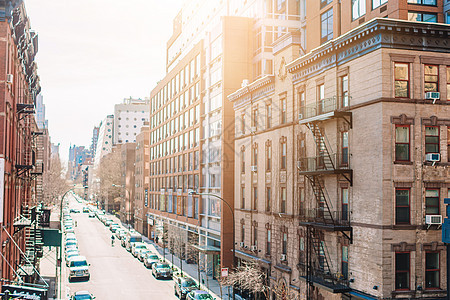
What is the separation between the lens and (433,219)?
2709cm

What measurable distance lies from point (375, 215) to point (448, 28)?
10.4 meters

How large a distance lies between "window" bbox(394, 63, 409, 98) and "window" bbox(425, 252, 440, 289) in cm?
836

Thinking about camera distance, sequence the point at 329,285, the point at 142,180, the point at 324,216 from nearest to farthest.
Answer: the point at 329,285 < the point at 324,216 < the point at 142,180

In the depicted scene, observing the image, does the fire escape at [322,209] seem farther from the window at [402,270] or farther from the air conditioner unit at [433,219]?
the air conditioner unit at [433,219]

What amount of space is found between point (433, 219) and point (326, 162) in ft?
23.7

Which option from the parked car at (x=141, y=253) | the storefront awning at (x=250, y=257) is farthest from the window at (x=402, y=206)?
the parked car at (x=141, y=253)

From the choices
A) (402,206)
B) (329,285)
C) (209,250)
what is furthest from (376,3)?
(209,250)

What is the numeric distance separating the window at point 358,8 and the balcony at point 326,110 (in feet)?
22.7

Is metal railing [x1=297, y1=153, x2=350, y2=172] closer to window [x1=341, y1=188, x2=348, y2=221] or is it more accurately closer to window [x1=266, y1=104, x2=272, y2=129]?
window [x1=341, y1=188, x2=348, y2=221]

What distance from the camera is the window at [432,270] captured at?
27344 mm

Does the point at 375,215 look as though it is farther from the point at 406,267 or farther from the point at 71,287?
the point at 71,287

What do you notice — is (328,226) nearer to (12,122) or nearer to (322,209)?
(322,209)

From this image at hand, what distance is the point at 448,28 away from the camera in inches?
1082

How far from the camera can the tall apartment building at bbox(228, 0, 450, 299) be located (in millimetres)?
27031
